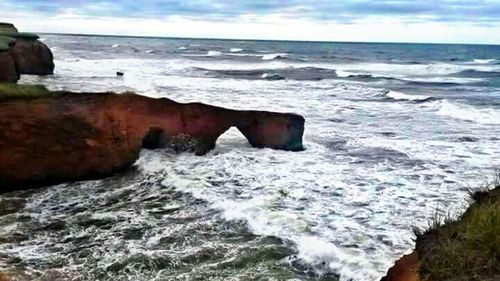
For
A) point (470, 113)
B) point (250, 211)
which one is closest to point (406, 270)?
point (250, 211)

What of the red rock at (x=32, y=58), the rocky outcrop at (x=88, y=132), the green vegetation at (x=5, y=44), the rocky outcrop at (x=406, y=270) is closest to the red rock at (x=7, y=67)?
the green vegetation at (x=5, y=44)

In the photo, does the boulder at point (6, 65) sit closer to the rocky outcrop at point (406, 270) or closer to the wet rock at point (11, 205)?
the wet rock at point (11, 205)

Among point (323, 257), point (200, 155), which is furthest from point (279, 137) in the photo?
point (323, 257)

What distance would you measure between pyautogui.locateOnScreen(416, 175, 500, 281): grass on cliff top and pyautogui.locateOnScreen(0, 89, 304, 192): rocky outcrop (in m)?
6.43

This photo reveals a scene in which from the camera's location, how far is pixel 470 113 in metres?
19.8

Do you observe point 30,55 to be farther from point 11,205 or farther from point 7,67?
point 11,205

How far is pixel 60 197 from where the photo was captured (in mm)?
8320

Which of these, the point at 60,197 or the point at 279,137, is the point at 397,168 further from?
the point at 60,197

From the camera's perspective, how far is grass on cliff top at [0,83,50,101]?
8781 mm

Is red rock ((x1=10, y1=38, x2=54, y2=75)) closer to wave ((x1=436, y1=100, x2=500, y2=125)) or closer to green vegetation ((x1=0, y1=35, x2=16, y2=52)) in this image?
green vegetation ((x1=0, y1=35, x2=16, y2=52))

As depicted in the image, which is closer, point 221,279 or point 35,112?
point 221,279

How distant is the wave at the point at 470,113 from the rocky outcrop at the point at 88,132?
10531 millimetres

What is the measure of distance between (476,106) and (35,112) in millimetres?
18323

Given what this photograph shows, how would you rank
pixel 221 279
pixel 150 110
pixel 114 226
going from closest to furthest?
1. pixel 221 279
2. pixel 114 226
3. pixel 150 110
